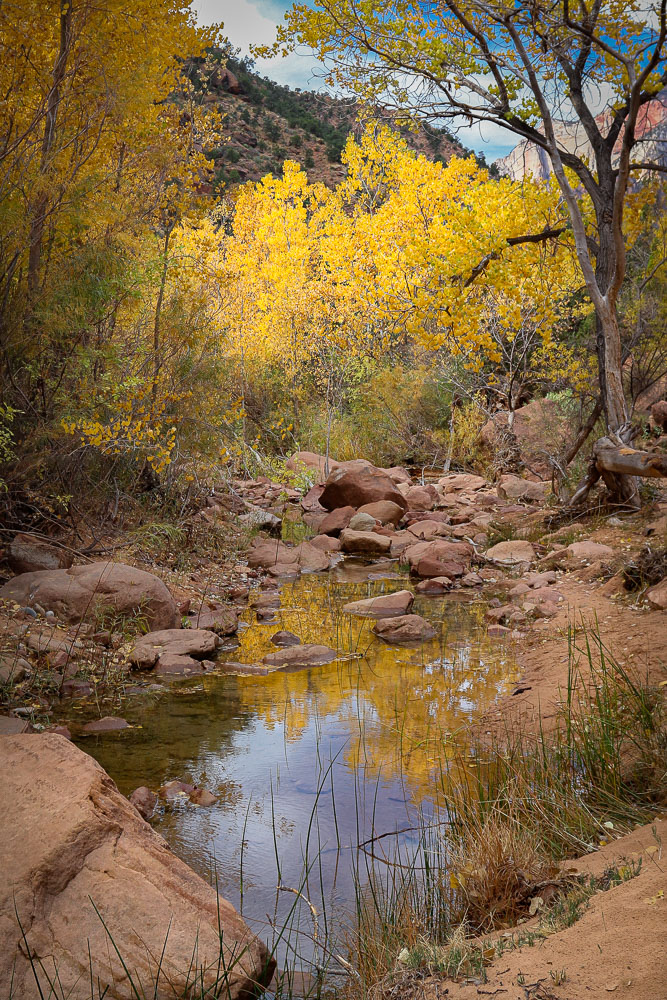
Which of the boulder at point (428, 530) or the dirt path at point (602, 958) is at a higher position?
the dirt path at point (602, 958)

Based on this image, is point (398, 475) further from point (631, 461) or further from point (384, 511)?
point (631, 461)

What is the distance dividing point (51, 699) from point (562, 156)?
8695 millimetres

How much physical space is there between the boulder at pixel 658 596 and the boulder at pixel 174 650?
3.57 metres

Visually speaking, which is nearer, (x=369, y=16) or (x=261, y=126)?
(x=369, y=16)

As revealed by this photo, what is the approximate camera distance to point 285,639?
7133mm

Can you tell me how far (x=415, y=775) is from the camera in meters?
4.39

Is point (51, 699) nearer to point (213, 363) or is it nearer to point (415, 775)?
point (415, 775)

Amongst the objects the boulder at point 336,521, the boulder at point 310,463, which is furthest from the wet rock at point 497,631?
the boulder at point 310,463

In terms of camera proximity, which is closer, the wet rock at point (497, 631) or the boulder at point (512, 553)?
the wet rock at point (497, 631)

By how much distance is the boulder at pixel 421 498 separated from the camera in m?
14.1

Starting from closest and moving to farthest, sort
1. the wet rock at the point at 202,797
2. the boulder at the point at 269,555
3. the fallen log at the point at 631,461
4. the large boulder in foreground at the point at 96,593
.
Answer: the wet rock at the point at 202,797 → the fallen log at the point at 631,461 → the large boulder in foreground at the point at 96,593 → the boulder at the point at 269,555

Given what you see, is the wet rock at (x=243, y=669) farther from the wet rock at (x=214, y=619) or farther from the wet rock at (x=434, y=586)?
the wet rock at (x=434, y=586)

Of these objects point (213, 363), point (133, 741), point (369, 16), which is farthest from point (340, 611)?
point (369, 16)

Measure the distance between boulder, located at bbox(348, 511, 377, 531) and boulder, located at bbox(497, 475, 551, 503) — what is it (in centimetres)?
325
